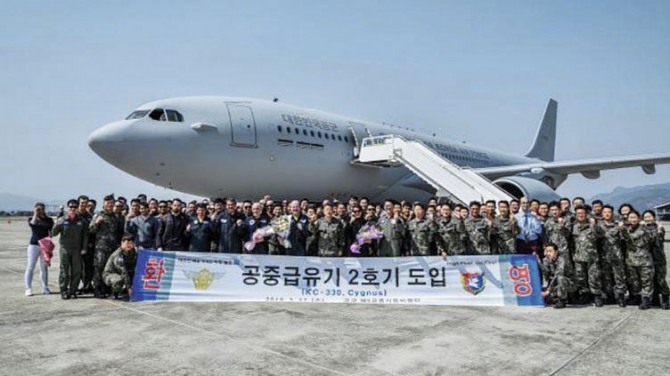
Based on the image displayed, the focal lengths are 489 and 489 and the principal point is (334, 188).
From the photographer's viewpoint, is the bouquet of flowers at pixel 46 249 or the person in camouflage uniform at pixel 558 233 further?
the bouquet of flowers at pixel 46 249

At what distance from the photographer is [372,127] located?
1850 centimetres

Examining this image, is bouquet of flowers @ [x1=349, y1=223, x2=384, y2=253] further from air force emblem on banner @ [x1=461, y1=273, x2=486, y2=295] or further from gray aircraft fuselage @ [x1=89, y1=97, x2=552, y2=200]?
gray aircraft fuselage @ [x1=89, y1=97, x2=552, y2=200]

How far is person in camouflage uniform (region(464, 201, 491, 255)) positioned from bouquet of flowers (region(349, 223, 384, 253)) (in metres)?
1.46

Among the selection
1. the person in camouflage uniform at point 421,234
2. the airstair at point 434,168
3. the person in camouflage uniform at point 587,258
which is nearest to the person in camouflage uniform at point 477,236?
the person in camouflage uniform at point 421,234

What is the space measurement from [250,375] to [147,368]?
90 cm

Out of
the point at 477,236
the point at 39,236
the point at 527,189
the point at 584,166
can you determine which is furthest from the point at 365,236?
the point at 584,166

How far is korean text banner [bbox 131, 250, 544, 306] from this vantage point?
7.25 meters

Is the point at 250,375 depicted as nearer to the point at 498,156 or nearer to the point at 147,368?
the point at 147,368

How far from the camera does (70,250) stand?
7645 mm

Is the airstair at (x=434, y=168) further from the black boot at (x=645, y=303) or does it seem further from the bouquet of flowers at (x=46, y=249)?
the bouquet of flowers at (x=46, y=249)

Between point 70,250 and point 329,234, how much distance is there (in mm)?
4087

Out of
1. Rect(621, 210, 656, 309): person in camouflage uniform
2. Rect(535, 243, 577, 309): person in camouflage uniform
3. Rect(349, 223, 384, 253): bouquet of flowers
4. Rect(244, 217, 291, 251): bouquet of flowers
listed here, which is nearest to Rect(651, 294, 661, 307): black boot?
Rect(621, 210, 656, 309): person in camouflage uniform

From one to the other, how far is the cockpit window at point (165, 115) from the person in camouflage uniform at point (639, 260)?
966 centimetres

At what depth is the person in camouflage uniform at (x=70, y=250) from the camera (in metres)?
7.56
